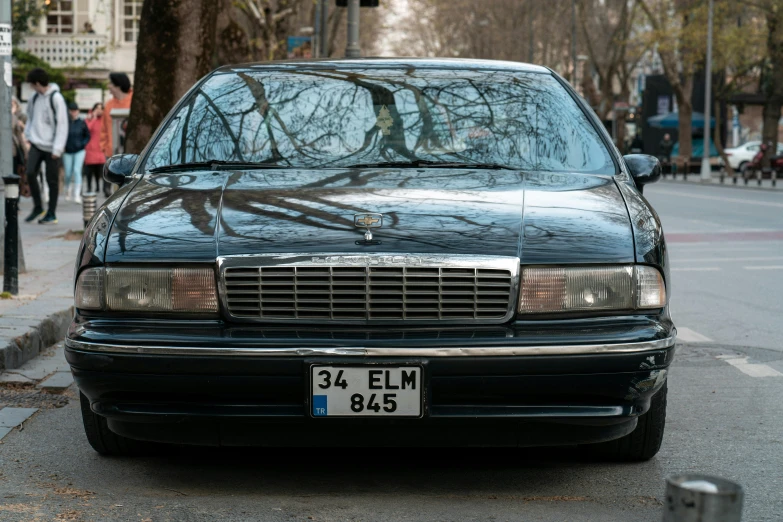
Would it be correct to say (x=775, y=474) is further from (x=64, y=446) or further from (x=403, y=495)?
(x=64, y=446)

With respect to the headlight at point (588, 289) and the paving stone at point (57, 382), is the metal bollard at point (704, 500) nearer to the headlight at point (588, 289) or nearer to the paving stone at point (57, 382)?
the headlight at point (588, 289)

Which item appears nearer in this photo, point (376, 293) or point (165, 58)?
point (376, 293)

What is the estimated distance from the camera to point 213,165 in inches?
205

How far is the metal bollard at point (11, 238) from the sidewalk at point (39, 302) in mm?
136

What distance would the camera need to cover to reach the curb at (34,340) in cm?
696

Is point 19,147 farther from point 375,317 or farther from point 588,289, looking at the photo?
point 588,289

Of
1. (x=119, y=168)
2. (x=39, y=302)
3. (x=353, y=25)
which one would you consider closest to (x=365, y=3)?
(x=353, y=25)

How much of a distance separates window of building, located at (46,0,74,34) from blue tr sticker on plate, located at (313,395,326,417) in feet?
163

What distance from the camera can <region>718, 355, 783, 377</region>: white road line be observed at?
6906mm

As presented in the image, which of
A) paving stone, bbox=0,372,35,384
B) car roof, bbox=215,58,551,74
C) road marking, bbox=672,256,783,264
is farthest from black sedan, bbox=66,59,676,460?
road marking, bbox=672,256,783,264

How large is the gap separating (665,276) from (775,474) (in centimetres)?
86

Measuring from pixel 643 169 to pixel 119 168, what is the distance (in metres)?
2.19

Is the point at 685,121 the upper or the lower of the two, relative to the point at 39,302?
upper

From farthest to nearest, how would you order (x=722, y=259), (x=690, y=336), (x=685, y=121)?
(x=685, y=121) < (x=722, y=259) < (x=690, y=336)
